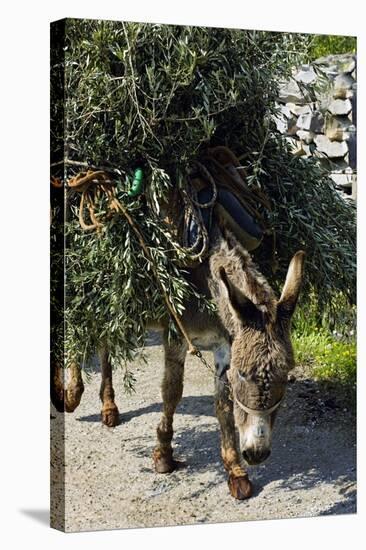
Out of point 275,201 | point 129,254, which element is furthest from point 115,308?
point 275,201

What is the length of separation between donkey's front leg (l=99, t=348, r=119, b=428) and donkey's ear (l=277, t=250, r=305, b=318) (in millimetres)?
1022

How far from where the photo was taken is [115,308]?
5914 mm

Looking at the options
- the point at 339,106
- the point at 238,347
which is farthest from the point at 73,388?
the point at 339,106

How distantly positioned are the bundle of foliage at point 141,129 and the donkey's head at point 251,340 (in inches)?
7.5

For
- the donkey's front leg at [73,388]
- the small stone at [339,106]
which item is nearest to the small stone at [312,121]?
the small stone at [339,106]

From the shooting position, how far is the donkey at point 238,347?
6137 millimetres

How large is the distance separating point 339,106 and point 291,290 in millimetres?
1334

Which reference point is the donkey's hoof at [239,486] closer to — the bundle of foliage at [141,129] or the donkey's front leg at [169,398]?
the donkey's front leg at [169,398]

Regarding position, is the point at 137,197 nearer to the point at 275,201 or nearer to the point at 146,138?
the point at 146,138

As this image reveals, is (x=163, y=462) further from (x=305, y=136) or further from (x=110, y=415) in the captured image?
(x=305, y=136)

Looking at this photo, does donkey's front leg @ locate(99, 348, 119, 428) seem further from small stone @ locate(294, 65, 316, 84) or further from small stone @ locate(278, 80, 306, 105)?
small stone @ locate(294, 65, 316, 84)

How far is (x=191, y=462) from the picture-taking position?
6.27m

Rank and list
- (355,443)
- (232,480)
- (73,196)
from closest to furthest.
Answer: (73,196) → (232,480) → (355,443)

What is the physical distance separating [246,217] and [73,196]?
1074mm
